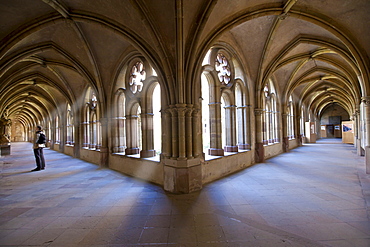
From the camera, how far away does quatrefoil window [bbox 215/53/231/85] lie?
674 centimetres

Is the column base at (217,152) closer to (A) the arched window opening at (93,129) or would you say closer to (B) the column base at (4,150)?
(A) the arched window opening at (93,129)

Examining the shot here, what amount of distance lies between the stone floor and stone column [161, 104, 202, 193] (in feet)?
0.96

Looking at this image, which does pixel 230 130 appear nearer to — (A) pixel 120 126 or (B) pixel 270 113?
(A) pixel 120 126

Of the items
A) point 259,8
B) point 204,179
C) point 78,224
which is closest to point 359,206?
point 204,179

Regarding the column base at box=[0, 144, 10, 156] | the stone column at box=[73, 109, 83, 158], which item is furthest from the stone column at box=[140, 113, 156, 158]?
the column base at box=[0, 144, 10, 156]

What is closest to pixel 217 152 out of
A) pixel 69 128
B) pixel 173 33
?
pixel 173 33

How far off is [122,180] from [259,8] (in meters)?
5.99

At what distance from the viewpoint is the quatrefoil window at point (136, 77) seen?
668cm

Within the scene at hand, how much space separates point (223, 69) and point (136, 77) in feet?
10.2

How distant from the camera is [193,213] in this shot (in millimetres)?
3186

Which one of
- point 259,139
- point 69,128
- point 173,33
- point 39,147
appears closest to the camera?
point 173,33

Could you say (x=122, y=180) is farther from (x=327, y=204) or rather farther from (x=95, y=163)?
(x=327, y=204)

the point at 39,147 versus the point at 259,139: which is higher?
the point at 259,139

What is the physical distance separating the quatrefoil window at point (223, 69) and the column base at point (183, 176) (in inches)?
137
